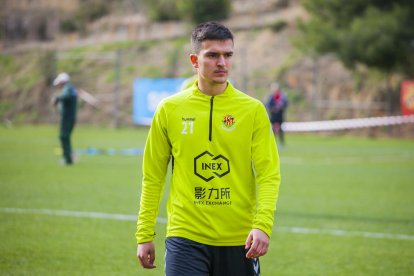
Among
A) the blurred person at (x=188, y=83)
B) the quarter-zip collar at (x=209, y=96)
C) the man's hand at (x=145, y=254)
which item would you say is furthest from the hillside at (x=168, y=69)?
the man's hand at (x=145, y=254)

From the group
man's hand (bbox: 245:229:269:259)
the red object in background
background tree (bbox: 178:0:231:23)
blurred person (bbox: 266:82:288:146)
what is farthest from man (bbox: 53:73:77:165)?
background tree (bbox: 178:0:231:23)

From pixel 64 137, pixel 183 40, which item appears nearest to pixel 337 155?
pixel 64 137

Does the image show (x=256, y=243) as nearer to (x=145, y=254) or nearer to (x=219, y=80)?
(x=145, y=254)

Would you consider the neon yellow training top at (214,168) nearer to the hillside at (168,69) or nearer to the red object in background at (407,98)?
the red object in background at (407,98)

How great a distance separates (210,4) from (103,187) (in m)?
38.5

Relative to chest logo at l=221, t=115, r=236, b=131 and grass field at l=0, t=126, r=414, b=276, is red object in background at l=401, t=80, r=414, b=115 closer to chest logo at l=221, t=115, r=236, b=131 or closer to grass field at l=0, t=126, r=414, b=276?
grass field at l=0, t=126, r=414, b=276

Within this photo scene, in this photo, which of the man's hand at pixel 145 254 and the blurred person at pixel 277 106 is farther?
the blurred person at pixel 277 106

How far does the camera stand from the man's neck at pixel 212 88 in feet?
15.3

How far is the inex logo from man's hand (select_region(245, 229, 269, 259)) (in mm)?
453

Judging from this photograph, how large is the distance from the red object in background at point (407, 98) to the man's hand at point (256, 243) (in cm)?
3125

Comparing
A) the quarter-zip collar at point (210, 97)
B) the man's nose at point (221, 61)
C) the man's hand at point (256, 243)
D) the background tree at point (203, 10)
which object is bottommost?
the man's hand at point (256, 243)

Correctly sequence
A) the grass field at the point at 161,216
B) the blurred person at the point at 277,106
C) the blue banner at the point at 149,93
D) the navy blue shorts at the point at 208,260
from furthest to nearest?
the blue banner at the point at 149,93
the blurred person at the point at 277,106
the grass field at the point at 161,216
the navy blue shorts at the point at 208,260

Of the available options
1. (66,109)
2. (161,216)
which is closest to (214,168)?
(161,216)

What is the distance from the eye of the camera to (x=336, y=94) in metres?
40.1
